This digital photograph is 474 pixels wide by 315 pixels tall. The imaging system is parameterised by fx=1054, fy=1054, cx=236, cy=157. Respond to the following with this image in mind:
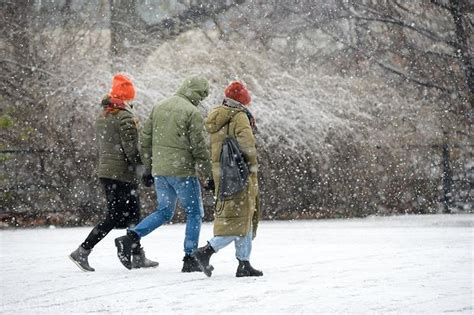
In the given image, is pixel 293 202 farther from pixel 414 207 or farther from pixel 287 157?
pixel 414 207

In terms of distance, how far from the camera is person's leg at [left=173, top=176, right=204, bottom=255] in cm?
880

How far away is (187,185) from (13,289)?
1.73 metres

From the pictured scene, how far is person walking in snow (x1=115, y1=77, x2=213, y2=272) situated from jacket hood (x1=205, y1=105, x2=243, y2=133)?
208 millimetres

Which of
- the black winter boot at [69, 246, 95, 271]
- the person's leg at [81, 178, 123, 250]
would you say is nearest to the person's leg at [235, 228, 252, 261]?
the person's leg at [81, 178, 123, 250]

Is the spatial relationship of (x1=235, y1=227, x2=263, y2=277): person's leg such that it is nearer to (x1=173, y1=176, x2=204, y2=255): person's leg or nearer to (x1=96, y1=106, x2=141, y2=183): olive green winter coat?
(x1=173, y1=176, x2=204, y2=255): person's leg

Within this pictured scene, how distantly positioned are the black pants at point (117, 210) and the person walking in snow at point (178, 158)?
207 millimetres

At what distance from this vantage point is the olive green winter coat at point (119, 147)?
9.14 metres

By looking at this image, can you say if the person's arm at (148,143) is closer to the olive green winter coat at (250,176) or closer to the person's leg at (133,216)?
the person's leg at (133,216)

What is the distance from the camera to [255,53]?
60.4 feet

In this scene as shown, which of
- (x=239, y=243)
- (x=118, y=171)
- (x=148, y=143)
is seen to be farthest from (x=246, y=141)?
(x=118, y=171)

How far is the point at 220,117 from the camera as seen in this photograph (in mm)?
8500

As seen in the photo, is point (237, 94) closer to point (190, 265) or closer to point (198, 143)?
point (198, 143)

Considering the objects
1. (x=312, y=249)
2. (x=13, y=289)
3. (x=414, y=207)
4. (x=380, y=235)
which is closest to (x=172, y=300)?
(x=13, y=289)

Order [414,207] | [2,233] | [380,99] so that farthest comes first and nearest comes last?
1. [380,99]
2. [414,207]
3. [2,233]
